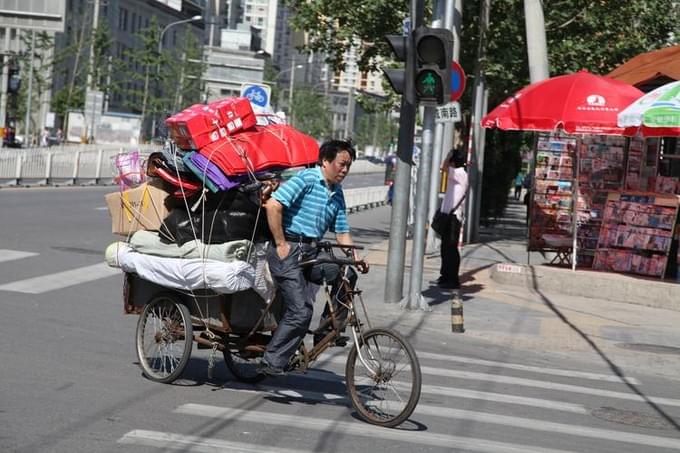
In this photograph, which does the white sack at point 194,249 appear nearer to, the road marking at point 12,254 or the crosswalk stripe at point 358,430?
the crosswalk stripe at point 358,430

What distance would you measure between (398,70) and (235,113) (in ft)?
17.8

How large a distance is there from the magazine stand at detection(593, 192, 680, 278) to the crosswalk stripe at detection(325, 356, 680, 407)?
7277 mm

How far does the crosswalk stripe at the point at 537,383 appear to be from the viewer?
10062 millimetres

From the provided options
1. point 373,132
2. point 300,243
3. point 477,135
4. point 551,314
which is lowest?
point 551,314

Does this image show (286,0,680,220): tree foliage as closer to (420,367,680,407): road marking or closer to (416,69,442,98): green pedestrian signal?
(416,69,442,98): green pedestrian signal

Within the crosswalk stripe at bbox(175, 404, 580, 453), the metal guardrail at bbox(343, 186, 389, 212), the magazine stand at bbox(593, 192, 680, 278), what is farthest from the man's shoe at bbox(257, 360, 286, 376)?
the metal guardrail at bbox(343, 186, 389, 212)

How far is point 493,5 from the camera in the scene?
31062mm

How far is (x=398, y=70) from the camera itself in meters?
13.8

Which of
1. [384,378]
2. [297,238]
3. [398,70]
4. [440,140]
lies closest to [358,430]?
[384,378]

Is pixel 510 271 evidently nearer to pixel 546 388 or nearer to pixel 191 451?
pixel 546 388

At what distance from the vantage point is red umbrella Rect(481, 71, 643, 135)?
16828mm

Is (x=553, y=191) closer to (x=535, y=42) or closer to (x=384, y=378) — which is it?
(x=535, y=42)

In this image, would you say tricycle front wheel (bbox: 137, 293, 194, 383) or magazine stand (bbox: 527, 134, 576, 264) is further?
magazine stand (bbox: 527, 134, 576, 264)

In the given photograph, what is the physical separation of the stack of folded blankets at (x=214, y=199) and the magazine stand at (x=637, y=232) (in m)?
9.54
